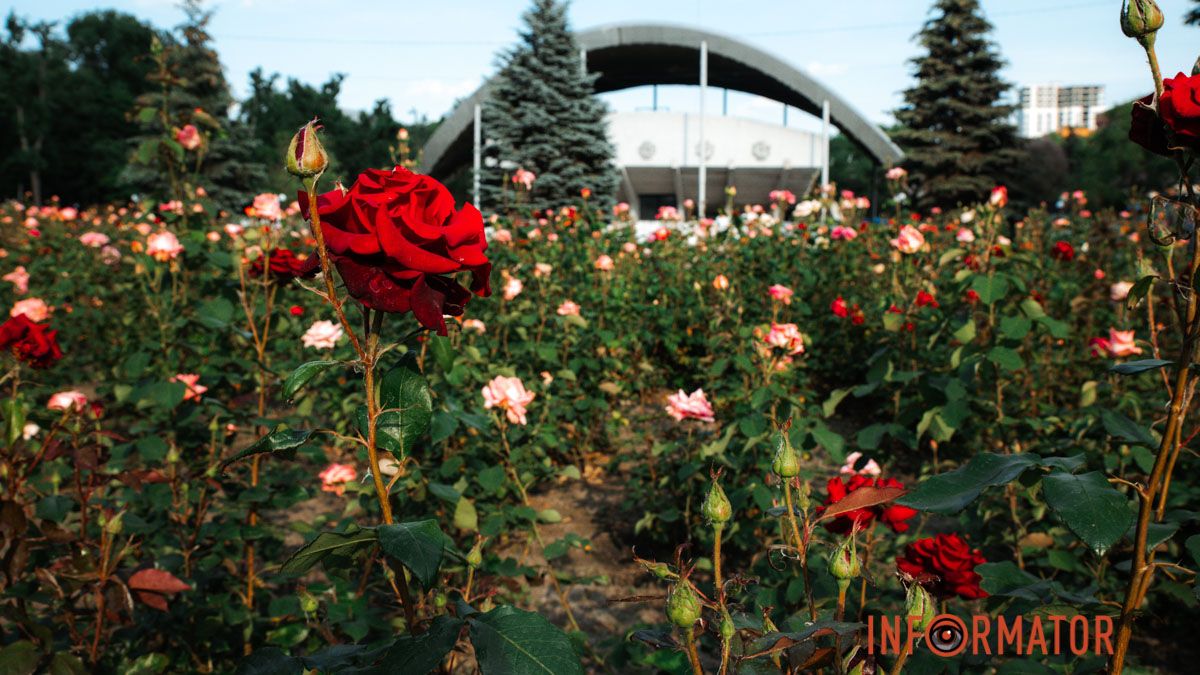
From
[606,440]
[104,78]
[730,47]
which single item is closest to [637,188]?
[730,47]

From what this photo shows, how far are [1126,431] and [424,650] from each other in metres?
1.01

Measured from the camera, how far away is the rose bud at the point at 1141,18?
2.50 ft

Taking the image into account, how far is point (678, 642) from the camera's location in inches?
28.0

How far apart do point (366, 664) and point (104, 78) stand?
44.9 m

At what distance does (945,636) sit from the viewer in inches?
34.4

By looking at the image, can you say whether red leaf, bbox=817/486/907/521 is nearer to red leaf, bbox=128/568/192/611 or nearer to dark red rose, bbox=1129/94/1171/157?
dark red rose, bbox=1129/94/1171/157

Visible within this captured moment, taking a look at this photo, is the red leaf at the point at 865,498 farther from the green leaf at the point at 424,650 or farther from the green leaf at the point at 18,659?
the green leaf at the point at 18,659

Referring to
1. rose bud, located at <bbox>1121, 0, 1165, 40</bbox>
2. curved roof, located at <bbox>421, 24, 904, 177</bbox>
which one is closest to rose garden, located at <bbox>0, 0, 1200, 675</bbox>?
rose bud, located at <bbox>1121, 0, 1165, 40</bbox>

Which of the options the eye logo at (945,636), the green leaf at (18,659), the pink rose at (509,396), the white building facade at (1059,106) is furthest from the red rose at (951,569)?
the white building facade at (1059,106)

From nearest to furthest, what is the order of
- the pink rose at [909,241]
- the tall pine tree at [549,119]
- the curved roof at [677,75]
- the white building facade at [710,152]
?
the pink rose at [909,241] < the tall pine tree at [549,119] < the curved roof at [677,75] < the white building facade at [710,152]

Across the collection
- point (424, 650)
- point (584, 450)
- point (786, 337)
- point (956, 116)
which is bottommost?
point (584, 450)

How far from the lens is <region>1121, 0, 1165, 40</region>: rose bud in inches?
30.0

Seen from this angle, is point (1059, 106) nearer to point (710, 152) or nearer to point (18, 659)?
point (710, 152)

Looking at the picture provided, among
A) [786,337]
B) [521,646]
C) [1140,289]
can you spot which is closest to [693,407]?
[786,337]
